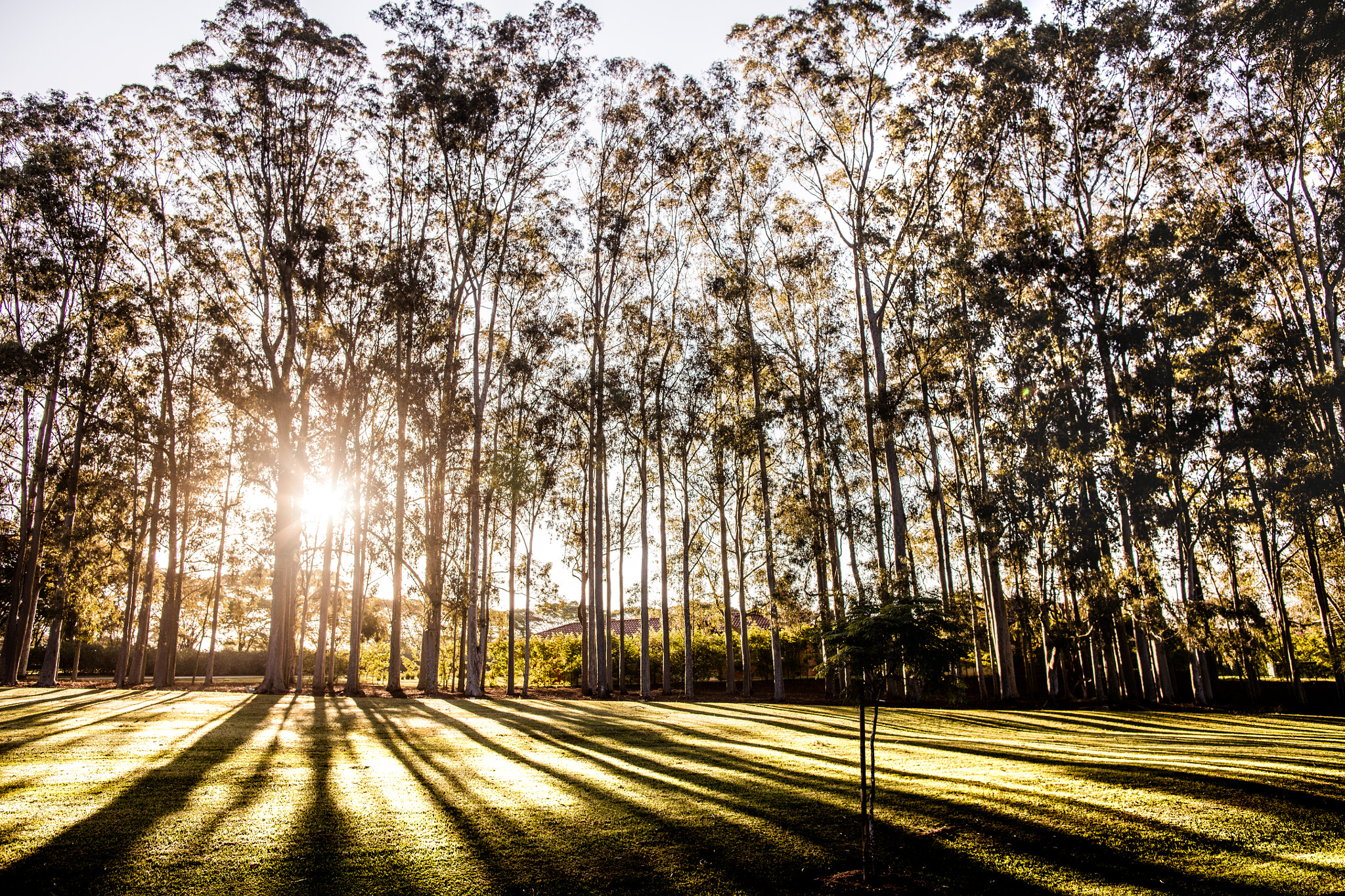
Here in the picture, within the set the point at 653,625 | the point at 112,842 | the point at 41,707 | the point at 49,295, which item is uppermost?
the point at 49,295

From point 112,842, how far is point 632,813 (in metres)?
3.79

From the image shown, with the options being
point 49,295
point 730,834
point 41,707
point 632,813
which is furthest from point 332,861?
point 49,295

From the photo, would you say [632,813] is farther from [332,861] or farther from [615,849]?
[332,861]

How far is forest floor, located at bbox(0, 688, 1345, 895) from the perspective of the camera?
458cm

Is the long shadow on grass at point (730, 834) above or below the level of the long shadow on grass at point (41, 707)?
below

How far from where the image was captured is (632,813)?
6031mm

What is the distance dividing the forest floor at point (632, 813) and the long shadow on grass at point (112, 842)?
22 millimetres

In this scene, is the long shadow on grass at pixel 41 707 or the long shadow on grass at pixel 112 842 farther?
the long shadow on grass at pixel 41 707

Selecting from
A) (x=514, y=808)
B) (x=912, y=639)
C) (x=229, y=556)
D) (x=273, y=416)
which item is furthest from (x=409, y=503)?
(x=912, y=639)

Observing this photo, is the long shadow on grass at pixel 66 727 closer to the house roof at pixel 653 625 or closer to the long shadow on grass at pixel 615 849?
the long shadow on grass at pixel 615 849

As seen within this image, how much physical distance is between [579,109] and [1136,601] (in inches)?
898

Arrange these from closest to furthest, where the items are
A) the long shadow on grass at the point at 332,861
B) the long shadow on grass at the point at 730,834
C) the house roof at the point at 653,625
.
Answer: the long shadow on grass at the point at 332,861 < the long shadow on grass at the point at 730,834 < the house roof at the point at 653,625

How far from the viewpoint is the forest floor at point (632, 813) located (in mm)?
4578

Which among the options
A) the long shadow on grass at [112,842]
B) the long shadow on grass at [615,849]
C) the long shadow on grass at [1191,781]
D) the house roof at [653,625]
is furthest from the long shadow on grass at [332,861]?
the house roof at [653,625]
